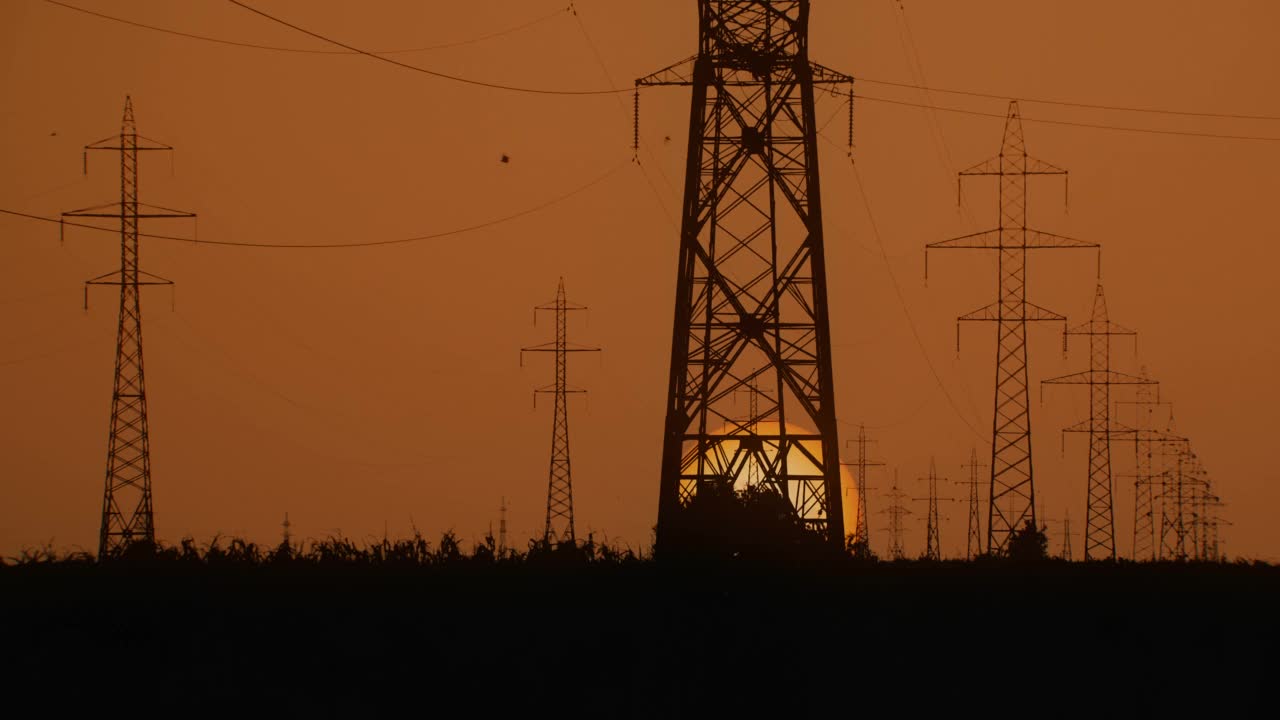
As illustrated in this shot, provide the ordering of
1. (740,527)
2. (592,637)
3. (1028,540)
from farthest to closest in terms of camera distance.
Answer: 1. (1028,540)
2. (740,527)
3. (592,637)

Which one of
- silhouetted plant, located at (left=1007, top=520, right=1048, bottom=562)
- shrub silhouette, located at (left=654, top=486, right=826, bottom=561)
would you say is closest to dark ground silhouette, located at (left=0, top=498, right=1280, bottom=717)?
shrub silhouette, located at (left=654, top=486, right=826, bottom=561)

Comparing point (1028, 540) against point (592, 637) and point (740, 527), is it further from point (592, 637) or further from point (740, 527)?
point (592, 637)

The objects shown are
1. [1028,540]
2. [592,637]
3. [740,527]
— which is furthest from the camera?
[1028,540]

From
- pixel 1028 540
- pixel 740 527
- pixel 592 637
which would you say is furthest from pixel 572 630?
pixel 1028 540

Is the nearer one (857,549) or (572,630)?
(572,630)

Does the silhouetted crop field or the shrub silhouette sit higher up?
the shrub silhouette

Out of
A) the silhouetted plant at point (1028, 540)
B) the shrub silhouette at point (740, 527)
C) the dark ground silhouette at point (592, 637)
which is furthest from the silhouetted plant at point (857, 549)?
the silhouetted plant at point (1028, 540)

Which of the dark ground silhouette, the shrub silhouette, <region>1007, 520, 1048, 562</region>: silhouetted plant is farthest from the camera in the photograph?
<region>1007, 520, 1048, 562</region>: silhouetted plant

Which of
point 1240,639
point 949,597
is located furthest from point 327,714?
point 1240,639

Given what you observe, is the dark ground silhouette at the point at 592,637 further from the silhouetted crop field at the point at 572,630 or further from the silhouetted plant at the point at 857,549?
the silhouetted plant at the point at 857,549

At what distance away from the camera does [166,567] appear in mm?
25859

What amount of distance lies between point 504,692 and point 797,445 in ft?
79.9

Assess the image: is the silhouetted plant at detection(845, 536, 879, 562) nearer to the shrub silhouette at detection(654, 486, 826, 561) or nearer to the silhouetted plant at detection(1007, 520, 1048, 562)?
the shrub silhouette at detection(654, 486, 826, 561)

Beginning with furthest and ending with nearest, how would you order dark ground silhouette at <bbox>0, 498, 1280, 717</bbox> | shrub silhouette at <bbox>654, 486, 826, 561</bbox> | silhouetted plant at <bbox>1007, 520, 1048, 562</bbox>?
silhouetted plant at <bbox>1007, 520, 1048, 562</bbox>
shrub silhouette at <bbox>654, 486, 826, 561</bbox>
dark ground silhouette at <bbox>0, 498, 1280, 717</bbox>
